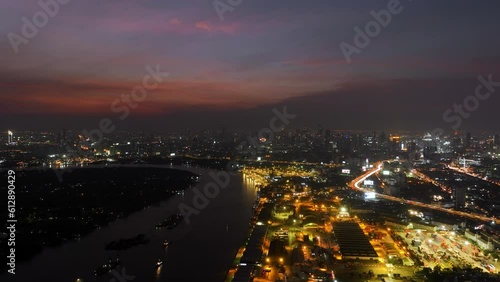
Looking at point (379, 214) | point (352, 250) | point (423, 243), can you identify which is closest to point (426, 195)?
point (379, 214)

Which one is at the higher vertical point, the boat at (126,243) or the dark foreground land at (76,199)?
the dark foreground land at (76,199)

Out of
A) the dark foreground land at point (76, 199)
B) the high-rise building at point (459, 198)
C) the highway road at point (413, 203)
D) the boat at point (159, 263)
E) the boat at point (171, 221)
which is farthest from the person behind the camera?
the high-rise building at point (459, 198)

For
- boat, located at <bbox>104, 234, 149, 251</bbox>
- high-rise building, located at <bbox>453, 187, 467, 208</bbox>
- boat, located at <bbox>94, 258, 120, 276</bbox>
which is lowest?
boat, located at <bbox>94, 258, 120, 276</bbox>

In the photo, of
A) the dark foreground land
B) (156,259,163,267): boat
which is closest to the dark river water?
(156,259,163,267): boat

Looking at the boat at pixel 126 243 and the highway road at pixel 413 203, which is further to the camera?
the highway road at pixel 413 203

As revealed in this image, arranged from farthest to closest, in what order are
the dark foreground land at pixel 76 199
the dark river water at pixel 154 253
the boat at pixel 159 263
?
1. the dark foreground land at pixel 76 199
2. the boat at pixel 159 263
3. the dark river water at pixel 154 253

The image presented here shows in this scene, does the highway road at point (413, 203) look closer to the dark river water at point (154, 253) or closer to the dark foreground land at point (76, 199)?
the dark river water at point (154, 253)

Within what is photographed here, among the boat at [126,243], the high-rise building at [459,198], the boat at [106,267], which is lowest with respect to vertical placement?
the boat at [106,267]

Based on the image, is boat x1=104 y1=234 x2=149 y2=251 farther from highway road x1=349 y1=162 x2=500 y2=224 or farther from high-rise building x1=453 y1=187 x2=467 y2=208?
high-rise building x1=453 y1=187 x2=467 y2=208

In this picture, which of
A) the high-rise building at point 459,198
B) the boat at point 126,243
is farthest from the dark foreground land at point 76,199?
the high-rise building at point 459,198

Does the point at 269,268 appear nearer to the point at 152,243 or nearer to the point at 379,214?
the point at 152,243
